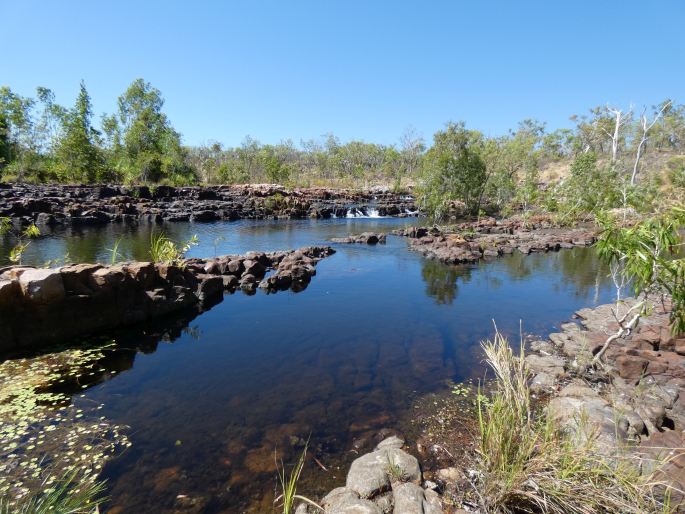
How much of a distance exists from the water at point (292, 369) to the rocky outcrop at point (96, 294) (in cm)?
62

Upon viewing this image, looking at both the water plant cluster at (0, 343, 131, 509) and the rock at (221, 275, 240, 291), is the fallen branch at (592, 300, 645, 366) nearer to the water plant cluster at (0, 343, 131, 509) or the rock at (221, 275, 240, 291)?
the water plant cluster at (0, 343, 131, 509)

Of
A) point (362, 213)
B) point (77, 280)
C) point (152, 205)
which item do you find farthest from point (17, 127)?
point (77, 280)

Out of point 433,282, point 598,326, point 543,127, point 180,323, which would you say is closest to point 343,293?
point 433,282

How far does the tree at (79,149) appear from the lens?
4525 cm

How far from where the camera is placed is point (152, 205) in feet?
117

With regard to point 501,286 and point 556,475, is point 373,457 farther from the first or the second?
point 501,286

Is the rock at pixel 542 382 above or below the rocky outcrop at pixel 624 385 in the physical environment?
below

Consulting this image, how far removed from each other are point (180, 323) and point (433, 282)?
29.4 ft

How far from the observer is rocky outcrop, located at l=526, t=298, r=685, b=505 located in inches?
171

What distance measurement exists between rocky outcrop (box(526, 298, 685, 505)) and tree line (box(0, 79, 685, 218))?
413cm

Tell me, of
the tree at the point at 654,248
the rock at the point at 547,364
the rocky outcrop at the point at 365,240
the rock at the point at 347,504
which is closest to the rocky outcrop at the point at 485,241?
the rocky outcrop at the point at 365,240

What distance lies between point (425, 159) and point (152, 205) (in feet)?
85.7

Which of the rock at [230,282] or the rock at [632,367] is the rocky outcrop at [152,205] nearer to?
the rock at [230,282]

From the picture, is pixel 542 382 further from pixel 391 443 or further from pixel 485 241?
pixel 485 241
